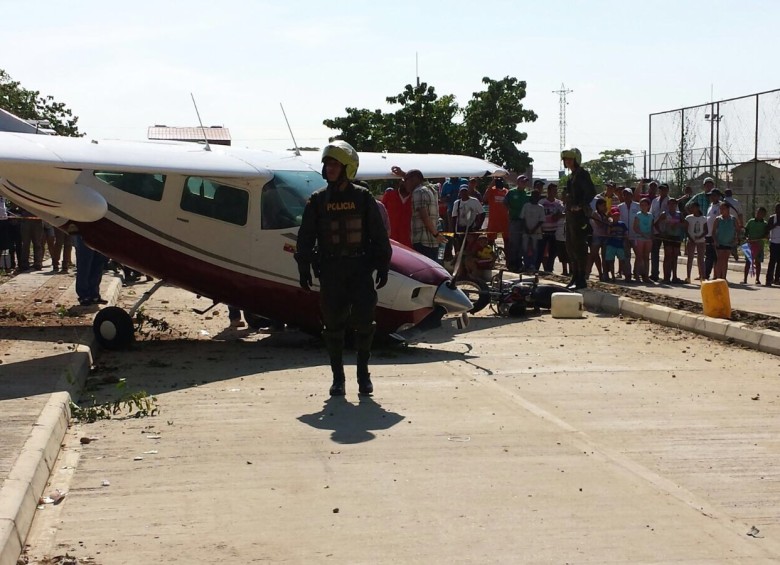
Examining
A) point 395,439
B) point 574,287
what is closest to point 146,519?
point 395,439

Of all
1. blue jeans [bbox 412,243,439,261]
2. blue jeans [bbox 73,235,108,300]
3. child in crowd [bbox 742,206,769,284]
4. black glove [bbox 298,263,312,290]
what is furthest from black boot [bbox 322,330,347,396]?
child in crowd [bbox 742,206,769,284]

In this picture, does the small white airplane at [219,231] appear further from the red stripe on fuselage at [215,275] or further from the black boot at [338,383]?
the black boot at [338,383]

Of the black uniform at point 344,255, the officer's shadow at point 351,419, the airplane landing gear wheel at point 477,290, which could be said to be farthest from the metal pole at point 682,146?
the officer's shadow at point 351,419

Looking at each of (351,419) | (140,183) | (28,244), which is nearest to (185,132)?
(28,244)

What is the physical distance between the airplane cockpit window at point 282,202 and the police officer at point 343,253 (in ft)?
9.09

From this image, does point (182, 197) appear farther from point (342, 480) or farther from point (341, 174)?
point (342, 480)

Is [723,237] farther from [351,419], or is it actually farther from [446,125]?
[446,125]

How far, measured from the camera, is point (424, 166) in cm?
1816

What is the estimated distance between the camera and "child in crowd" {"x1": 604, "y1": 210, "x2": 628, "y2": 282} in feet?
72.2

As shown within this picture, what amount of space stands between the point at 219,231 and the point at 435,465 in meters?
6.23

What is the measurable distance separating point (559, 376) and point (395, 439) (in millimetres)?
3337

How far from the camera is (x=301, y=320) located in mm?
13234

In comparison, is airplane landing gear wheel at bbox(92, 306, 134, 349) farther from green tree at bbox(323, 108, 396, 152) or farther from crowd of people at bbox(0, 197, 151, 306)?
green tree at bbox(323, 108, 396, 152)

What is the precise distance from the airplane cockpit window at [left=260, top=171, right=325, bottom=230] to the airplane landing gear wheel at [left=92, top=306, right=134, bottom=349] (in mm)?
1932
